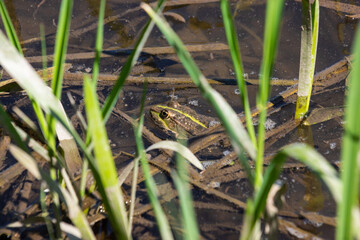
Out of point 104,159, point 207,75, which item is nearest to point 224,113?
point 104,159

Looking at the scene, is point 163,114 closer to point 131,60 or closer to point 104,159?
point 131,60

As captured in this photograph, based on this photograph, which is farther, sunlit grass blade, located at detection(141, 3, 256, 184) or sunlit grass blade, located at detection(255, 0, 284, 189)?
sunlit grass blade, located at detection(141, 3, 256, 184)

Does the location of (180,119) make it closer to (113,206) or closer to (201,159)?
(201,159)

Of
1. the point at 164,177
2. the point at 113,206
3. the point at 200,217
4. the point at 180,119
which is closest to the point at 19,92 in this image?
the point at 180,119

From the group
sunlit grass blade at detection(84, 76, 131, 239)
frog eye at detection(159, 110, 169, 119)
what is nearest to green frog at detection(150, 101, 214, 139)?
frog eye at detection(159, 110, 169, 119)

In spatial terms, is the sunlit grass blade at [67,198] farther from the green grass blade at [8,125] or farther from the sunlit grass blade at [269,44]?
the sunlit grass blade at [269,44]

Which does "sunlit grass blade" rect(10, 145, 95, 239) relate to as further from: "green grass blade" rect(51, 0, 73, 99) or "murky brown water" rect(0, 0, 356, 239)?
"murky brown water" rect(0, 0, 356, 239)

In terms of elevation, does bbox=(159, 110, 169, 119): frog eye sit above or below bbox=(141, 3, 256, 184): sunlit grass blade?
above
